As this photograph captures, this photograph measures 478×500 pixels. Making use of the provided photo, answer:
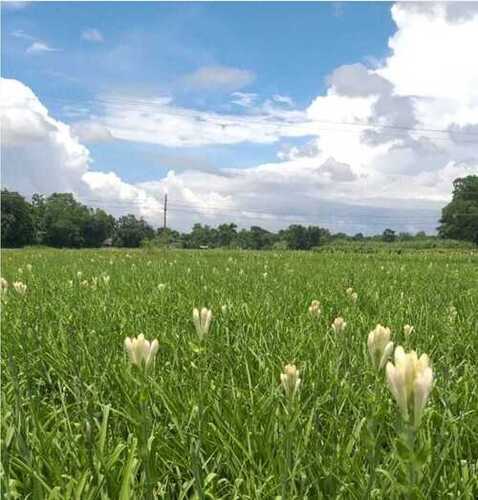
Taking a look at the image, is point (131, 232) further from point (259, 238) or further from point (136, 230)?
point (259, 238)

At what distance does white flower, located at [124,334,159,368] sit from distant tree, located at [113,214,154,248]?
130300 millimetres

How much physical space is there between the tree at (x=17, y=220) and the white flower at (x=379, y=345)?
10053 centimetres

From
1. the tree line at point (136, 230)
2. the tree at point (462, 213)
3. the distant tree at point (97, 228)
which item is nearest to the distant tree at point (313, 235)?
the tree line at point (136, 230)

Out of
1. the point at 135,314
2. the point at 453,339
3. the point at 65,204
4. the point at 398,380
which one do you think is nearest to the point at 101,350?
the point at 135,314

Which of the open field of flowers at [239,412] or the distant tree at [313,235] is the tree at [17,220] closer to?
the distant tree at [313,235]

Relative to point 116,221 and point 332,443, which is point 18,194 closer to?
point 116,221

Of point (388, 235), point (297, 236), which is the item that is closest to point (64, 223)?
point (297, 236)

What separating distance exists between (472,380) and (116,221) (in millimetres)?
135936

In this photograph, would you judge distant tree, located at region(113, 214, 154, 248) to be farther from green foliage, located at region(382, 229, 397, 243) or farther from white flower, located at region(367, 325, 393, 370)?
white flower, located at region(367, 325, 393, 370)

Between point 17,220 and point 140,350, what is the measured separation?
10964 centimetres

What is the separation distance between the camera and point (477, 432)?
2357 mm

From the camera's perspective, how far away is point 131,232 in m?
134

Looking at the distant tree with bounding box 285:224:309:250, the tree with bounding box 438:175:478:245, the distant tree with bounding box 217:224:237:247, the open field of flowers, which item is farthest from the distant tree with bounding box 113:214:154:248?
the open field of flowers

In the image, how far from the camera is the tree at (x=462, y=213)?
11169cm
